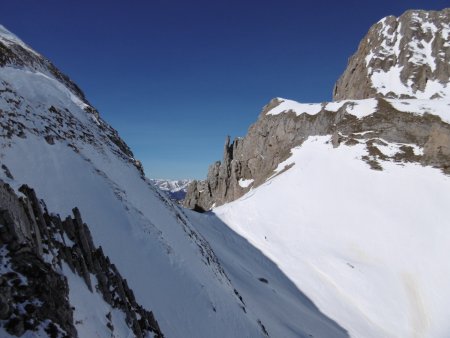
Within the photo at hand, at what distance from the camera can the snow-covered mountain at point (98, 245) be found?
9.30 meters

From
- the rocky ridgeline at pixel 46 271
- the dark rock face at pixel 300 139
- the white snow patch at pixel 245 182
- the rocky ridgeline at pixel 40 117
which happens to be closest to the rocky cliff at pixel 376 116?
the dark rock face at pixel 300 139

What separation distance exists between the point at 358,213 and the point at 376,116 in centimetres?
2858

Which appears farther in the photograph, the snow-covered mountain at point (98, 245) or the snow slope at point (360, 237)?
the snow slope at point (360, 237)

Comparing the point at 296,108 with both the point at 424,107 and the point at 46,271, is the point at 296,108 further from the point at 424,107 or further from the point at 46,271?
the point at 46,271

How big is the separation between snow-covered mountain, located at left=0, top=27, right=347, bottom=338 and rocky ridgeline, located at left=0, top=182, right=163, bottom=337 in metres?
0.04

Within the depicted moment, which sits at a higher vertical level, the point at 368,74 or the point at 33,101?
the point at 368,74

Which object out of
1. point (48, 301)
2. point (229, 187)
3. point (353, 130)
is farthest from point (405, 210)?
point (229, 187)

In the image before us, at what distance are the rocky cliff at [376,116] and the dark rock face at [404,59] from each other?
0.91 ft

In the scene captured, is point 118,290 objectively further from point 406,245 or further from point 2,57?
point 406,245

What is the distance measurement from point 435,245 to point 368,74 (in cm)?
9278

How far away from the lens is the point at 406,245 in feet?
129

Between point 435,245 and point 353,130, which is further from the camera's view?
point 353,130

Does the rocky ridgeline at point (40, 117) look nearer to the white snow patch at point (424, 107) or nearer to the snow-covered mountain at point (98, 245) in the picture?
the snow-covered mountain at point (98, 245)

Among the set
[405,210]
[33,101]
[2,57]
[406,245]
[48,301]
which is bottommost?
[48,301]
